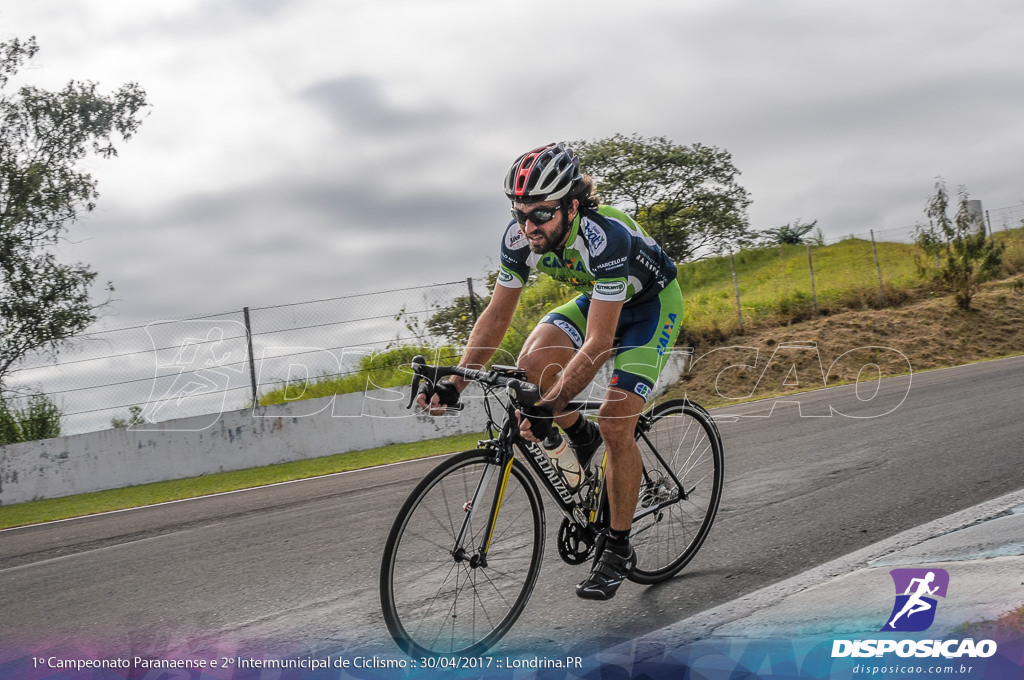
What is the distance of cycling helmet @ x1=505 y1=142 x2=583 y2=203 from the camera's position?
368cm

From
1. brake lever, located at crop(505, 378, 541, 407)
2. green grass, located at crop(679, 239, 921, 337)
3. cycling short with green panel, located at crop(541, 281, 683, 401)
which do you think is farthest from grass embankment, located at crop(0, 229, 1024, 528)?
brake lever, located at crop(505, 378, 541, 407)

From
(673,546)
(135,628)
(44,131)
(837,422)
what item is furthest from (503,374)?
(44,131)

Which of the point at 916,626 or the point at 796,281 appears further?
the point at 796,281

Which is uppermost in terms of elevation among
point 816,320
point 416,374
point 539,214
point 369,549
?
point 539,214

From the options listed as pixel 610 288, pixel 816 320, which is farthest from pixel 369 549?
pixel 816 320

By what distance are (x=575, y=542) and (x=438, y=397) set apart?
950mm

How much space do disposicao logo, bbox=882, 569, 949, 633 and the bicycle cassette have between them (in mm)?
1287

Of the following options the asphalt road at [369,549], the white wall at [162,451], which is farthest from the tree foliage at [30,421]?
the asphalt road at [369,549]

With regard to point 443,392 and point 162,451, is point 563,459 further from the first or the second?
point 162,451

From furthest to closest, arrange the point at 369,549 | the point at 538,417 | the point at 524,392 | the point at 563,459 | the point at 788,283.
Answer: the point at 788,283 < the point at 369,549 < the point at 563,459 < the point at 538,417 < the point at 524,392

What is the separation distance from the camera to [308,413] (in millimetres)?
14531

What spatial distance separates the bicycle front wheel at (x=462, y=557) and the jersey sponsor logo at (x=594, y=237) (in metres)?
1.02

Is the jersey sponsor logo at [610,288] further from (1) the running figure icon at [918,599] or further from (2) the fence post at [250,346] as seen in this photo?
(2) the fence post at [250,346]

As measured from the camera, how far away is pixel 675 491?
4504 millimetres
